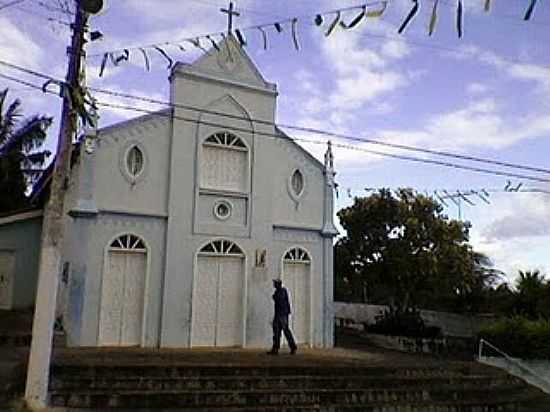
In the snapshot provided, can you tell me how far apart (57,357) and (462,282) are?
1493 centimetres

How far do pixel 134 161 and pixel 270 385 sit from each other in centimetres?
718

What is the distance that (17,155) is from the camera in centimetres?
2614

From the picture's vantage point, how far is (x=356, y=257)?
2359cm

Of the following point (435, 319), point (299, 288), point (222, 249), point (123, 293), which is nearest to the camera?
point (123, 293)

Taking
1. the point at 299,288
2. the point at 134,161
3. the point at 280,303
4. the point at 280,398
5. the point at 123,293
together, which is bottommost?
the point at 280,398

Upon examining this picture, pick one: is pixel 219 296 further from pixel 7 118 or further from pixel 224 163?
pixel 7 118

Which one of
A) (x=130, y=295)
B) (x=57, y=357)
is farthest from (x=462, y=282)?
(x=57, y=357)

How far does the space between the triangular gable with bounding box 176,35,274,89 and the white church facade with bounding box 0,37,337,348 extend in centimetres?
4

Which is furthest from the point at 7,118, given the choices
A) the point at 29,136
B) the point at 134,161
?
the point at 134,161

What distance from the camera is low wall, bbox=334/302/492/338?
22.6 meters

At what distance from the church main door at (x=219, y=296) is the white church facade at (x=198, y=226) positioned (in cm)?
3

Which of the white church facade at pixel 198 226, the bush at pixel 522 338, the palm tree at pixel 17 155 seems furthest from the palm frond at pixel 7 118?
the bush at pixel 522 338

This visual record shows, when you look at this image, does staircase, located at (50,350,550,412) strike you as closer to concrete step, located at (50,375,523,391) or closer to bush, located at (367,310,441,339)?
concrete step, located at (50,375,523,391)

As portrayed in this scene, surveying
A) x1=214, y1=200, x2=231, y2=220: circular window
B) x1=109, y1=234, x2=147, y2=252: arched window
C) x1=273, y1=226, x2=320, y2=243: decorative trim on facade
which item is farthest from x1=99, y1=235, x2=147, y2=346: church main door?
x1=273, y1=226, x2=320, y2=243: decorative trim on facade
